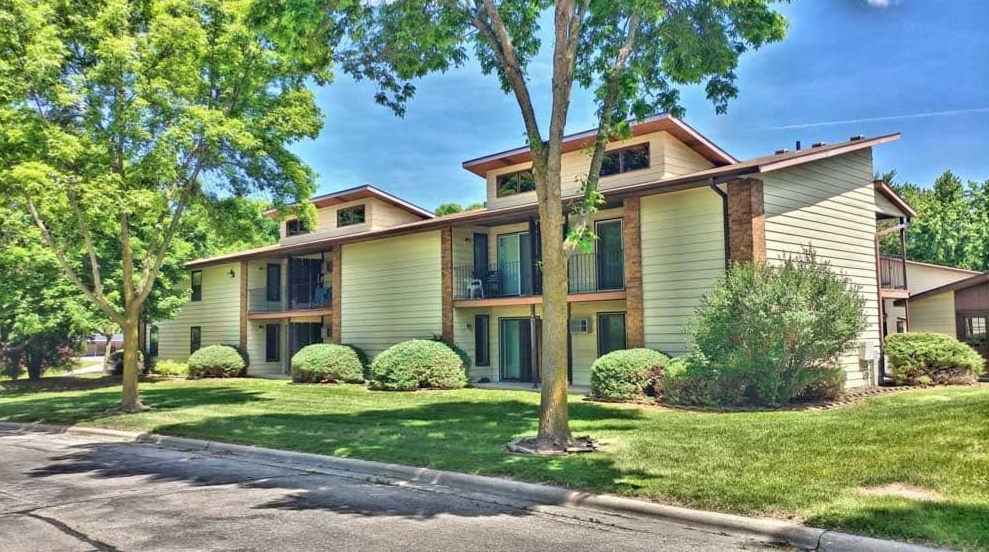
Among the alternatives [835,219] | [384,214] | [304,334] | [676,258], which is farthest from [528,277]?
[304,334]

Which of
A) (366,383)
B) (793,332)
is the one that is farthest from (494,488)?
(366,383)

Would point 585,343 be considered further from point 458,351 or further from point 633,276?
point 458,351

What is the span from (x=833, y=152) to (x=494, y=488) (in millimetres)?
14058

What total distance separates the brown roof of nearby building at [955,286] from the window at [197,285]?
2918 cm

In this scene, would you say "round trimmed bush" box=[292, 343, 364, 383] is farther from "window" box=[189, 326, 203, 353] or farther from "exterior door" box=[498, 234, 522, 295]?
"window" box=[189, 326, 203, 353]

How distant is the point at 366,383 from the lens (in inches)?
916

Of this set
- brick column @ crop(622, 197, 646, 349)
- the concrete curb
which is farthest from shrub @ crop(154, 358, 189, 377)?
brick column @ crop(622, 197, 646, 349)

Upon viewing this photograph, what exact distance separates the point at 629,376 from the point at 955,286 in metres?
13.5

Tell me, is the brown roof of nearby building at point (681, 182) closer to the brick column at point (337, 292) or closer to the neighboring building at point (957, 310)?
the brick column at point (337, 292)

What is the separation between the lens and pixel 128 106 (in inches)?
583

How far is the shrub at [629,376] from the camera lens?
15.9m

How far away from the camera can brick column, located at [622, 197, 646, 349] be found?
17.8 meters

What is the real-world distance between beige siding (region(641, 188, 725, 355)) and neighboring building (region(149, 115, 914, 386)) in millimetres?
35

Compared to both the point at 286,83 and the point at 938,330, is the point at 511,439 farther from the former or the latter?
the point at 938,330
